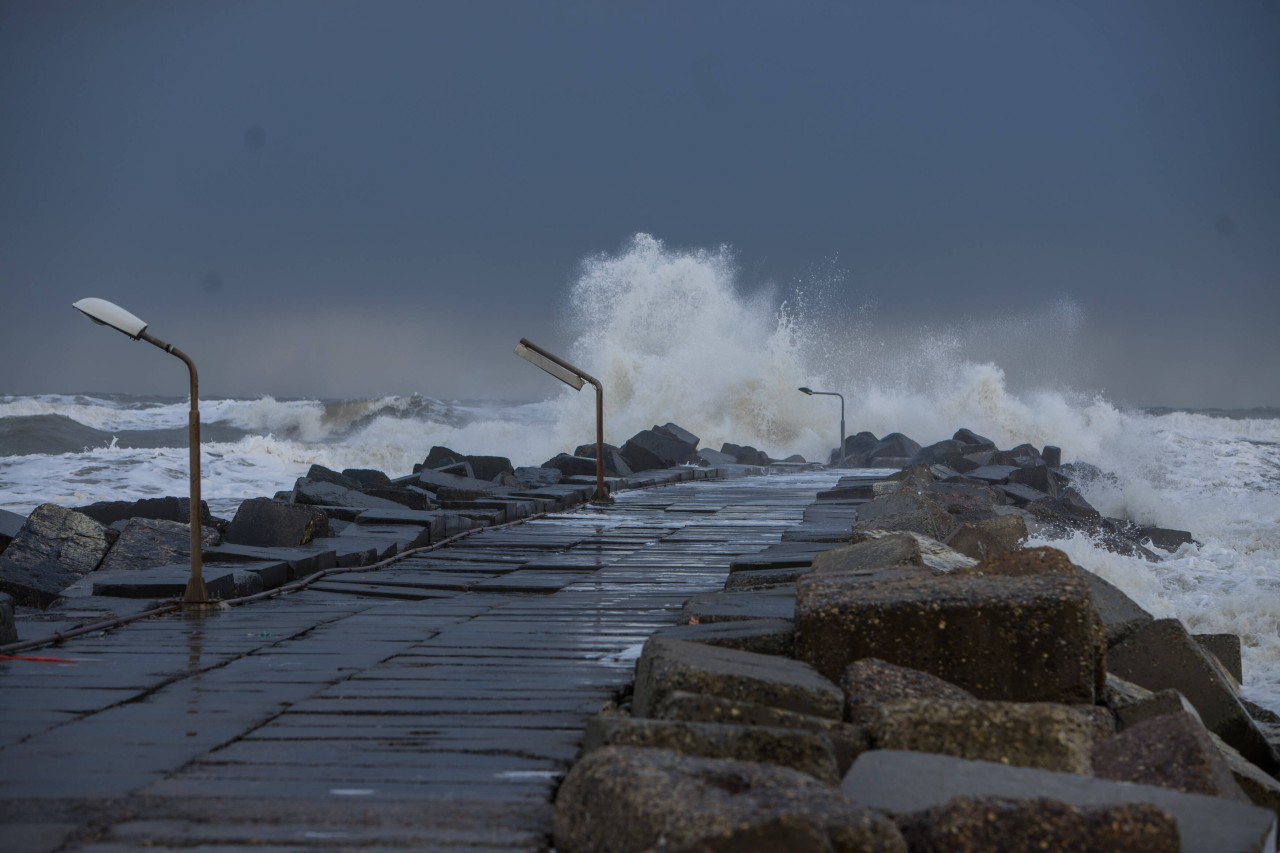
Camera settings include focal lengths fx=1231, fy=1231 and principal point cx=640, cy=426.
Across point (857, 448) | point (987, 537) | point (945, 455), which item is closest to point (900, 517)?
point (987, 537)

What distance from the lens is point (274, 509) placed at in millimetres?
7461

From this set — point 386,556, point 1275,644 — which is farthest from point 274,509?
point 1275,644

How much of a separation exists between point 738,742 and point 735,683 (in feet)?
1.63

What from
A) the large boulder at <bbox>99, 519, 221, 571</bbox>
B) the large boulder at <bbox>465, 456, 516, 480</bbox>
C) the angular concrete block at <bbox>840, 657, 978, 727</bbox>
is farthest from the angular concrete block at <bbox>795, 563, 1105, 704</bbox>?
the large boulder at <bbox>465, 456, 516, 480</bbox>

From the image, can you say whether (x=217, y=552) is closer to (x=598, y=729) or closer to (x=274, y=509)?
(x=274, y=509)

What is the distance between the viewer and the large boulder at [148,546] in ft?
24.6

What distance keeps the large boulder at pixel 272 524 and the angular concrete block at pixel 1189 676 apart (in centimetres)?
461

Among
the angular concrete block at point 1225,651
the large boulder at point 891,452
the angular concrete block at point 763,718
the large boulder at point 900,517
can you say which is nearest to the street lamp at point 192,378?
the angular concrete block at point 763,718

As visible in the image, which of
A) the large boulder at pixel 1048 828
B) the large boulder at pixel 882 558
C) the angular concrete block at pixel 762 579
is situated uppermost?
the large boulder at pixel 882 558

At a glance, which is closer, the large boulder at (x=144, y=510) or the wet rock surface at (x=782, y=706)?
the wet rock surface at (x=782, y=706)

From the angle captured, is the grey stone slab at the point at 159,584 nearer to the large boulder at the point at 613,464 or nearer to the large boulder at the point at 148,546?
the large boulder at the point at 148,546

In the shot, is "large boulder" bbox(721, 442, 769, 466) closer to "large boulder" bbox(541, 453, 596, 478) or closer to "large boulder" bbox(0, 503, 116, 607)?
"large boulder" bbox(541, 453, 596, 478)

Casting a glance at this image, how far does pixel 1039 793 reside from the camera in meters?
2.19

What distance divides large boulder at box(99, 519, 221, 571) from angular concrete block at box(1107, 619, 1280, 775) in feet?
17.6
